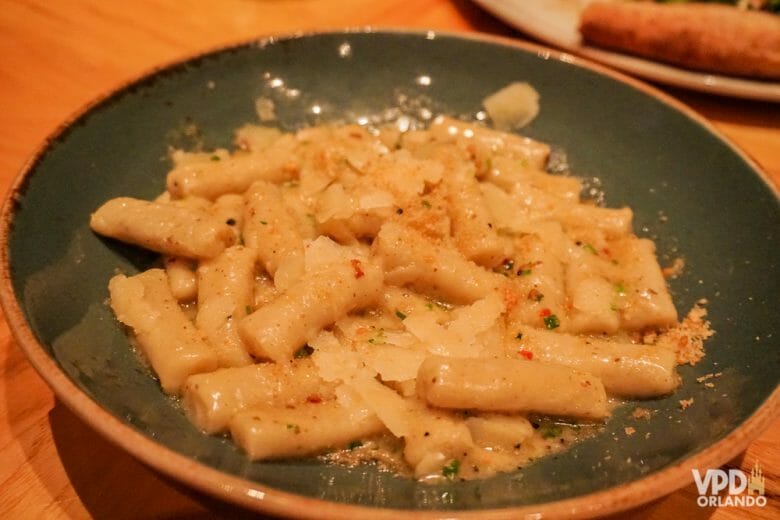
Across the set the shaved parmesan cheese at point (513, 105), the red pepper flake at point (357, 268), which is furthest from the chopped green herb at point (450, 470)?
the shaved parmesan cheese at point (513, 105)

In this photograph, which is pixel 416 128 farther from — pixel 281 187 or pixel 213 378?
pixel 213 378

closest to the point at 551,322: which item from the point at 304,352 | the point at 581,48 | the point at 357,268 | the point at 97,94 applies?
the point at 357,268

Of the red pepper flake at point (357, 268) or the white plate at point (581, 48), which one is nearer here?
the red pepper flake at point (357, 268)

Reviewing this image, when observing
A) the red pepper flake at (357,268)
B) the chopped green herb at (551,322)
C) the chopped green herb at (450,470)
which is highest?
the red pepper flake at (357,268)

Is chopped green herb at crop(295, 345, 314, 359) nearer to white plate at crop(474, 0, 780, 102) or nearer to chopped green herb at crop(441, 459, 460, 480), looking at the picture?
chopped green herb at crop(441, 459, 460, 480)

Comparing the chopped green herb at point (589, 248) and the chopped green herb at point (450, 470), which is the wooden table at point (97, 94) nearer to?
the chopped green herb at point (450, 470)

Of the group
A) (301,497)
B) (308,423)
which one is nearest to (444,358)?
(308,423)
